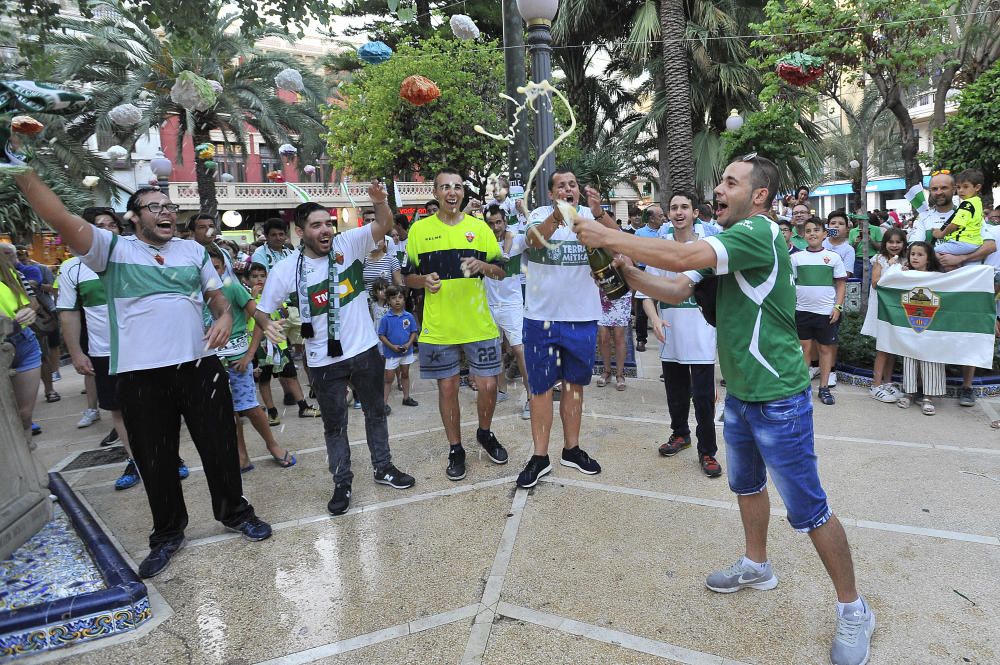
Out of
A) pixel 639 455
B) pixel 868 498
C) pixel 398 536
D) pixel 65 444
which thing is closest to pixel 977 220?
pixel 868 498

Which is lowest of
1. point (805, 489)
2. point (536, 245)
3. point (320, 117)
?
point (805, 489)

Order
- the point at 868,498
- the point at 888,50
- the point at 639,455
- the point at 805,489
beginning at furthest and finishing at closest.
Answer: the point at 888,50 < the point at 639,455 < the point at 868,498 < the point at 805,489

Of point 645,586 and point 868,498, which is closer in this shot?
point 645,586

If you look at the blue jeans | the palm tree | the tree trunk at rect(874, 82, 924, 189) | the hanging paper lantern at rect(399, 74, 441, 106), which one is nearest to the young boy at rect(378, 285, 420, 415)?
the hanging paper lantern at rect(399, 74, 441, 106)

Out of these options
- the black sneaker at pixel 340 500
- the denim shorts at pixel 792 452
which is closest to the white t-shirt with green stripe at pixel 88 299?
the black sneaker at pixel 340 500

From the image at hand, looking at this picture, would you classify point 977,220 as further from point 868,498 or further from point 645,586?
point 645,586

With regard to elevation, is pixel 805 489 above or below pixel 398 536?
above

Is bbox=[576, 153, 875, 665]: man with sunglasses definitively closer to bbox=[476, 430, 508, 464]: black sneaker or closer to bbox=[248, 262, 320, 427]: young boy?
bbox=[476, 430, 508, 464]: black sneaker

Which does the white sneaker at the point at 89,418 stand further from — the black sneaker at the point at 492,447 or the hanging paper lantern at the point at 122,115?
the hanging paper lantern at the point at 122,115

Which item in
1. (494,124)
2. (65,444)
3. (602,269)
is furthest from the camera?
(494,124)

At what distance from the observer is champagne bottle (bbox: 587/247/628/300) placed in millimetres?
2844

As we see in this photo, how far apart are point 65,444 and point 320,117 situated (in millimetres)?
15848

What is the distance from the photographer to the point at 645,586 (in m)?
2.89

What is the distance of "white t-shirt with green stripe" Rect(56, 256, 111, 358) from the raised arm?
5.31 feet
